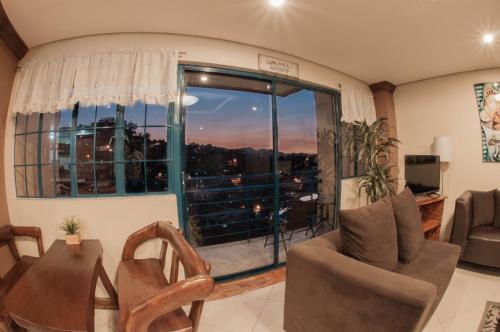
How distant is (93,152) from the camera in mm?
2125

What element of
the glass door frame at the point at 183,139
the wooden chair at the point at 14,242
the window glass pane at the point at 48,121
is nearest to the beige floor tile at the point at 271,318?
the glass door frame at the point at 183,139

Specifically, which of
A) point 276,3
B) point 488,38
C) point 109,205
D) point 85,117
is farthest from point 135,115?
point 488,38

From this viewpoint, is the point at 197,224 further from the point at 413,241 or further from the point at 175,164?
the point at 413,241

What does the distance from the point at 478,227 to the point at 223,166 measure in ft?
10.9

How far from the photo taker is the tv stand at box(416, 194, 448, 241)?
124 inches

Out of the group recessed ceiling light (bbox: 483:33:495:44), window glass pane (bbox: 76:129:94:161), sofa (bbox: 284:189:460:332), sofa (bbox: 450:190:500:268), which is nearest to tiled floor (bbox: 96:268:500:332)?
sofa (bbox: 450:190:500:268)

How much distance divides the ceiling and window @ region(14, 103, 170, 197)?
74 cm

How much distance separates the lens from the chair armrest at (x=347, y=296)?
1089 mm

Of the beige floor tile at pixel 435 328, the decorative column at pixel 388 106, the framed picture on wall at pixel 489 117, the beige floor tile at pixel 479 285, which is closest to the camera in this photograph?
the beige floor tile at pixel 435 328

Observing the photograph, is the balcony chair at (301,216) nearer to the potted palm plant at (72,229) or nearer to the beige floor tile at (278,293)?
the beige floor tile at (278,293)

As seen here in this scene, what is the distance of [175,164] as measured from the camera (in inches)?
86.8

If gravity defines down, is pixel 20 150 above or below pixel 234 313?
above

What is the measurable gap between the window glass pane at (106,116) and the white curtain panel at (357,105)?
2921 mm

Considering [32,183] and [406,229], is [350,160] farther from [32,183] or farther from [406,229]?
[32,183]
